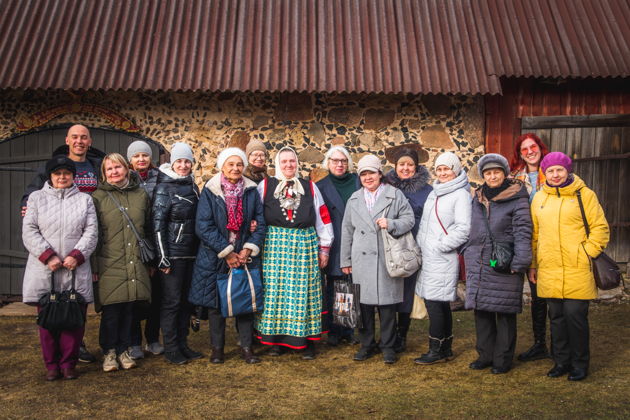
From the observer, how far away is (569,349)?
4.05 m

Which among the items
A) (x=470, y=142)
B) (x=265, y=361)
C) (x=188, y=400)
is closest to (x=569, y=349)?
(x=265, y=361)

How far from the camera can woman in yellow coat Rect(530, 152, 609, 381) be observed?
12.6ft

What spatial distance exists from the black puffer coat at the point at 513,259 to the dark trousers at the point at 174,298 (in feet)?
6.86

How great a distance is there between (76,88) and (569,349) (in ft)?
16.6

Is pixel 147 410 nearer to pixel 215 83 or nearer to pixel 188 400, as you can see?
pixel 188 400

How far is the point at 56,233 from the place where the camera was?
3920 millimetres

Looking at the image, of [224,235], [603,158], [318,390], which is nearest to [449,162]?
[224,235]

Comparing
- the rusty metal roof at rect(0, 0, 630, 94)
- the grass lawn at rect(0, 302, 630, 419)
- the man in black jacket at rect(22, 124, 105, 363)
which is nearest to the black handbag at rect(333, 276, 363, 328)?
the grass lawn at rect(0, 302, 630, 419)

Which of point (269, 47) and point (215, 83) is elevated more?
point (269, 47)

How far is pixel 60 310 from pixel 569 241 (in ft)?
11.2

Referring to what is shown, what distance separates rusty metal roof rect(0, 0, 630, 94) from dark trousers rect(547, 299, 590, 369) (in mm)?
2796

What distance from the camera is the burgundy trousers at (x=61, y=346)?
3998 millimetres

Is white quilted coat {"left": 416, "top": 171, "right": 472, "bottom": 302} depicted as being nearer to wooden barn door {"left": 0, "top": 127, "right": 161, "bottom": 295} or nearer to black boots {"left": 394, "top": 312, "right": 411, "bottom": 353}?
black boots {"left": 394, "top": 312, "right": 411, "bottom": 353}

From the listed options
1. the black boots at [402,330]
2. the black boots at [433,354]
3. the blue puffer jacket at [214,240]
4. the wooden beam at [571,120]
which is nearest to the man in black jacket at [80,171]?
the blue puffer jacket at [214,240]
